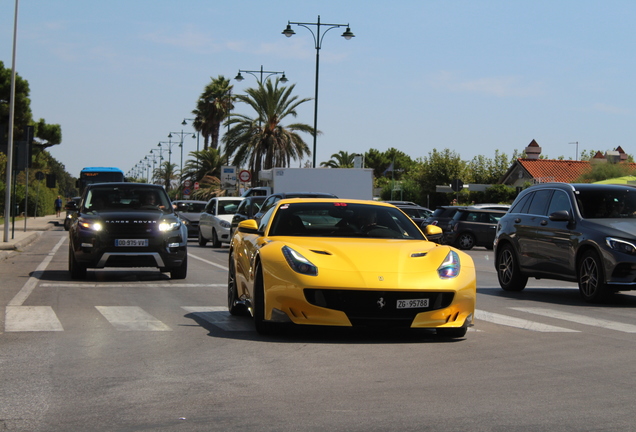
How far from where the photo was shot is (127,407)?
5.61 m

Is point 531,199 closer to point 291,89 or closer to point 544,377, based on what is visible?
point 544,377

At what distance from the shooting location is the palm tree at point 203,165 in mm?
82131

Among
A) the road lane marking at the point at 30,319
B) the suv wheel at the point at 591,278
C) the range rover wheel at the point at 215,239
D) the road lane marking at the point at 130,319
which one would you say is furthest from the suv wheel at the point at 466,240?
the road lane marking at the point at 30,319

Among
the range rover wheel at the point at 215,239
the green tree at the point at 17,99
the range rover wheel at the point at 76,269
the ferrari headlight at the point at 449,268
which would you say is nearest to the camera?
the ferrari headlight at the point at 449,268

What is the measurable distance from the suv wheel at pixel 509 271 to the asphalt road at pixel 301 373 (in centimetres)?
311

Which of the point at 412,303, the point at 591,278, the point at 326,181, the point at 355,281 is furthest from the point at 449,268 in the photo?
the point at 326,181

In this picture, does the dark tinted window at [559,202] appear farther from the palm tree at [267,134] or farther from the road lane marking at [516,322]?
the palm tree at [267,134]

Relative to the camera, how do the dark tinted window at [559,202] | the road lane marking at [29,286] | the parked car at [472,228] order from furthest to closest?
the parked car at [472,228]
the dark tinted window at [559,202]
the road lane marking at [29,286]

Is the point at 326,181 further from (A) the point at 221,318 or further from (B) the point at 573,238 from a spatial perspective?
(A) the point at 221,318

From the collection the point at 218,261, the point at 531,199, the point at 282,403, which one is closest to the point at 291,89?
the point at 218,261

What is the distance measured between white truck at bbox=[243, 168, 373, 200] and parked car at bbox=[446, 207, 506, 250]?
3.41 meters

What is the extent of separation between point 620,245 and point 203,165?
71716 mm

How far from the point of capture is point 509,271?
15086 mm

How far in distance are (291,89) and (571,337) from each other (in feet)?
154
